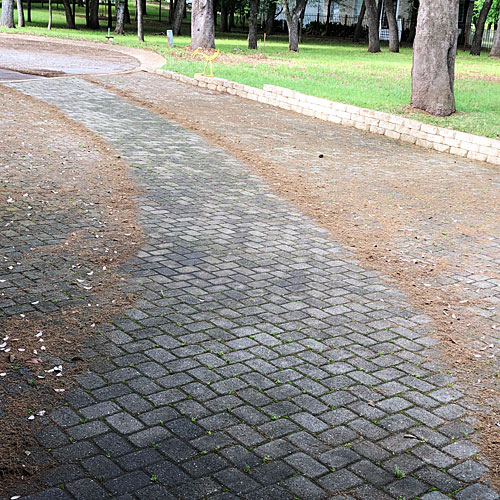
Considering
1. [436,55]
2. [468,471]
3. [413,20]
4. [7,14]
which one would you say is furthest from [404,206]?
[413,20]

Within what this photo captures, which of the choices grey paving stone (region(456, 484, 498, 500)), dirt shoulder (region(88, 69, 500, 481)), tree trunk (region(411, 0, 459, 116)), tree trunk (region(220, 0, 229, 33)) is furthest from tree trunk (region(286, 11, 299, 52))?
grey paving stone (region(456, 484, 498, 500))

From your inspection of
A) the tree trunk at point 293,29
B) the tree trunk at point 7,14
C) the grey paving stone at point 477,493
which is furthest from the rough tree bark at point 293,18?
the grey paving stone at point 477,493

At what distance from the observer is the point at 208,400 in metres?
4.60

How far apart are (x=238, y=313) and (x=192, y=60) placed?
22597mm

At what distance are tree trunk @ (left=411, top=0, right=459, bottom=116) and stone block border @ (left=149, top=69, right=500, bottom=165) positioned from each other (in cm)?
171

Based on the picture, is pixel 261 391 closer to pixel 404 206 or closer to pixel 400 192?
pixel 404 206

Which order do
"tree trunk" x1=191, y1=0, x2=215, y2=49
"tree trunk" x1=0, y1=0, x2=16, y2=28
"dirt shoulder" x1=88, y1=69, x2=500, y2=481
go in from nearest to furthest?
"dirt shoulder" x1=88, y1=69, x2=500, y2=481, "tree trunk" x1=191, y1=0, x2=215, y2=49, "tree trunk" x1=0, y1=0, x2=16, y2=28

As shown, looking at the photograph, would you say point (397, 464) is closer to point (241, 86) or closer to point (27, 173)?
point (27, 173)

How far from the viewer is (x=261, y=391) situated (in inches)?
187

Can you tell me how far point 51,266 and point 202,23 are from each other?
25.4m

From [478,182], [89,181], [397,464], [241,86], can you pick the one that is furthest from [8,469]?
[241,86]

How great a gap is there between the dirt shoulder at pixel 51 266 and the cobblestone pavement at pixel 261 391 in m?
0.18

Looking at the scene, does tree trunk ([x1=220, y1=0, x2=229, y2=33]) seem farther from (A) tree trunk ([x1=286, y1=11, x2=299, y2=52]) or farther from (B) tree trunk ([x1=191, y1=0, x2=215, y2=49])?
(B) tree trunk ([x1=191, y1=0, x2=215, y2=49])

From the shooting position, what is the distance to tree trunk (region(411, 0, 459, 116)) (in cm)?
1573
